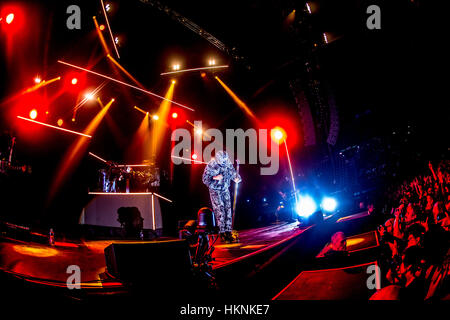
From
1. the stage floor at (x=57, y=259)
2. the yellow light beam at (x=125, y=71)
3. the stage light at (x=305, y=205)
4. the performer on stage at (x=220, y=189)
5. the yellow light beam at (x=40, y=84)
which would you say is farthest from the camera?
the yellow light beam at (x=125, y=71)

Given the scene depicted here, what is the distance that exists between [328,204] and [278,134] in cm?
250

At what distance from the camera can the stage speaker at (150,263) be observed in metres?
2.12

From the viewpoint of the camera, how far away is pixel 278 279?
2621 mm

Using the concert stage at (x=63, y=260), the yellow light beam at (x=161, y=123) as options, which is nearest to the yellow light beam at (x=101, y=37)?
the yellow light beam at (x=161, y=123)

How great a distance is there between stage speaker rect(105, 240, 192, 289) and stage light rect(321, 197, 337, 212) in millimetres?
5117

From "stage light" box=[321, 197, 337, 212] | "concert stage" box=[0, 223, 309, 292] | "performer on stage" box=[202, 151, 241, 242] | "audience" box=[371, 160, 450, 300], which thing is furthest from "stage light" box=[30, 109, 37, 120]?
"stage light" box=[321, 197, 337, 212]

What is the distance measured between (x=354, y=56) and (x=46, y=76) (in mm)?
6648

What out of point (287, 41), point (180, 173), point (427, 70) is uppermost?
point (287, 41)

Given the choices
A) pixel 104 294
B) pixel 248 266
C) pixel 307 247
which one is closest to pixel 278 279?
pixel 248 266

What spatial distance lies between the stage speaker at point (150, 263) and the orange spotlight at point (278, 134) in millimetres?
5794

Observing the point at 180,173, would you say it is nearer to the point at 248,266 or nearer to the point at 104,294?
the point at 248,266

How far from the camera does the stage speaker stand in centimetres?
212

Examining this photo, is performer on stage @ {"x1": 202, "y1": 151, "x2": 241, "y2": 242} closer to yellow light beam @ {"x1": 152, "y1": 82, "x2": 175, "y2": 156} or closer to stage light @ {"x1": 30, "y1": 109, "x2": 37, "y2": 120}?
yellow light beam @ {"x1": 152, "y1": 82, "x2": 175, "y2": 156}

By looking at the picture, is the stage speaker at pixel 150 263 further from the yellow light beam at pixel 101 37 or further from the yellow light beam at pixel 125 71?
the yellow light beam at pixel 125 71
